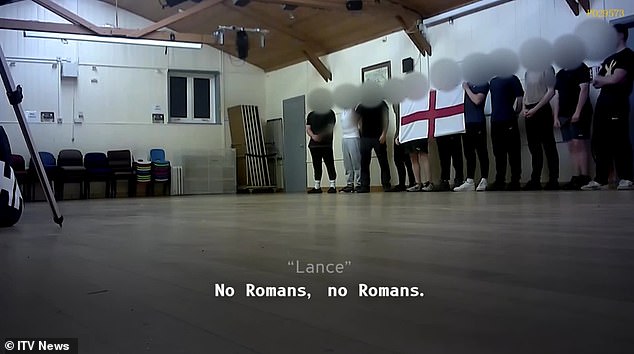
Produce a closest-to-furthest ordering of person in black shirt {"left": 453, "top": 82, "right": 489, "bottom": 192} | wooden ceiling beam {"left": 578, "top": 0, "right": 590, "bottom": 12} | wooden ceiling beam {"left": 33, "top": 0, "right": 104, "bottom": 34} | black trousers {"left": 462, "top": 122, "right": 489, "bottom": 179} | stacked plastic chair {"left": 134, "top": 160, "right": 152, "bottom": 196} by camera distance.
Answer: wooden ceiling beam {"left": 578, "top": 0, "right": 590, "bottom": 12} < person in black shirt {"left": 453, "top": 82, "right": 489, "bottom": 192} < black trousers {"left": 462, "top": 122, "right": 489, "bottom": 179} < wooden ceiling beam {"left": 33, "top": 0, "right": 104, "bottom": 34} < stacked plastic chair {"left": 134, "top": 160, "right": 152, "bottom": 196}

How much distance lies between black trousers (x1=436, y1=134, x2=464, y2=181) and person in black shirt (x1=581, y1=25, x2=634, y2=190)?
6.02 feet

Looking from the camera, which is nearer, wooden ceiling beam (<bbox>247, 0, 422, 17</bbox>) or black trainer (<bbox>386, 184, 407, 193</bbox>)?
wooden ceiling beam (<bbox>247, 0, 422, 17</bbox>)

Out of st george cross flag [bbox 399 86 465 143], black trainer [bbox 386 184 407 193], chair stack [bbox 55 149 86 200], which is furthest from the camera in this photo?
chair stack [bbox 55 149 86 200]

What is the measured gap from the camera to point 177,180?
11.7 m

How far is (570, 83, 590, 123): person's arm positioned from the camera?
21.1 ft

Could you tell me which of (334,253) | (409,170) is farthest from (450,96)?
(334,253)

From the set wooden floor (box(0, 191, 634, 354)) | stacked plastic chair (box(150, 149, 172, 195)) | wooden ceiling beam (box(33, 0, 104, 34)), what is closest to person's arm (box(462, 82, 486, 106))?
wooden floor (box(0, 191, 634, 354))

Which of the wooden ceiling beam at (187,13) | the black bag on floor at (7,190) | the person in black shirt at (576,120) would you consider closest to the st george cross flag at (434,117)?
the person in black shirt at (576,120)

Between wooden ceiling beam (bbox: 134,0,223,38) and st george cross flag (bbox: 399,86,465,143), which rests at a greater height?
wooden ceiling beam (bbox: 134,0,223,38)

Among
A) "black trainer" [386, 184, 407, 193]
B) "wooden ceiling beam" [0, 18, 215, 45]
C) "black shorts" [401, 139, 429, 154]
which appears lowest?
"black trainer" [386, 184, 407, 193]

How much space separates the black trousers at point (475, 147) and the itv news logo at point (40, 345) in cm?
718

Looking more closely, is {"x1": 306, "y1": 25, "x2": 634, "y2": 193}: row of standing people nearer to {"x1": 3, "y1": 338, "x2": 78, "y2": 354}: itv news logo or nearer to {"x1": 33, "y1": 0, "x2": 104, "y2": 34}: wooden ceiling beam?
{"x1": 3, "y1": 338, "x2": 78, "y2": 354}: itv news logo

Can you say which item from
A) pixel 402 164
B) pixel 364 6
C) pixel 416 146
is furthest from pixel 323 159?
pixel 364 6

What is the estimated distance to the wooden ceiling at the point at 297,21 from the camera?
8703mm
